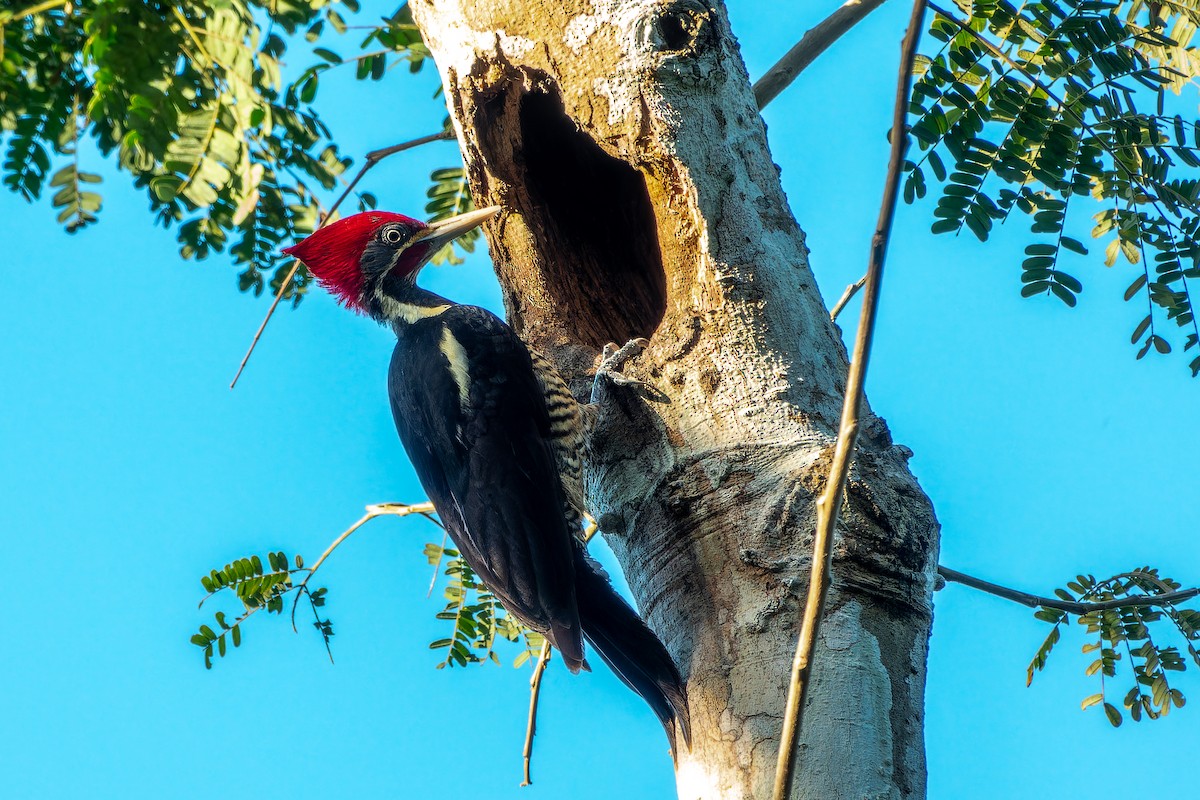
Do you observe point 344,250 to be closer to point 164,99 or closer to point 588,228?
point 588,228

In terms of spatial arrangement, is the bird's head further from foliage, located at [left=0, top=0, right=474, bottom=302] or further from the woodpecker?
foliage, located at [left=0, top=0, right=474, bottom=302]

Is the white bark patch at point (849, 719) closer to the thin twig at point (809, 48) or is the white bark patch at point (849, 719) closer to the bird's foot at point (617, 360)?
the bird's foot at point (617, 360)

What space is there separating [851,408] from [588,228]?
252cm

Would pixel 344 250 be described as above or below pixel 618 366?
above

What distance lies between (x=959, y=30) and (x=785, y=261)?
0.76 metres

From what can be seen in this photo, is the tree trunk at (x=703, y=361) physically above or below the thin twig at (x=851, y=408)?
above

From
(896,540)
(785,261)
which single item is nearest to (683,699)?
(896,540)

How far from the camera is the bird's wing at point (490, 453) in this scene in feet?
9.73

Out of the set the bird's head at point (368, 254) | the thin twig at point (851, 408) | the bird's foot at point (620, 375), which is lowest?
the thin twig at point (851, 408)

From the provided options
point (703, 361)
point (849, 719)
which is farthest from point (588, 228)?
point (849, 719)

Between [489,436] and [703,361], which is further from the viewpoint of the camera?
[489,436]

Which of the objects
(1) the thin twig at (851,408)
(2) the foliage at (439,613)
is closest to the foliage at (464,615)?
(2) the foliage at (439,613)

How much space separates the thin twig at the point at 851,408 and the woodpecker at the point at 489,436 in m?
0.98

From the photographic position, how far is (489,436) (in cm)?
339
